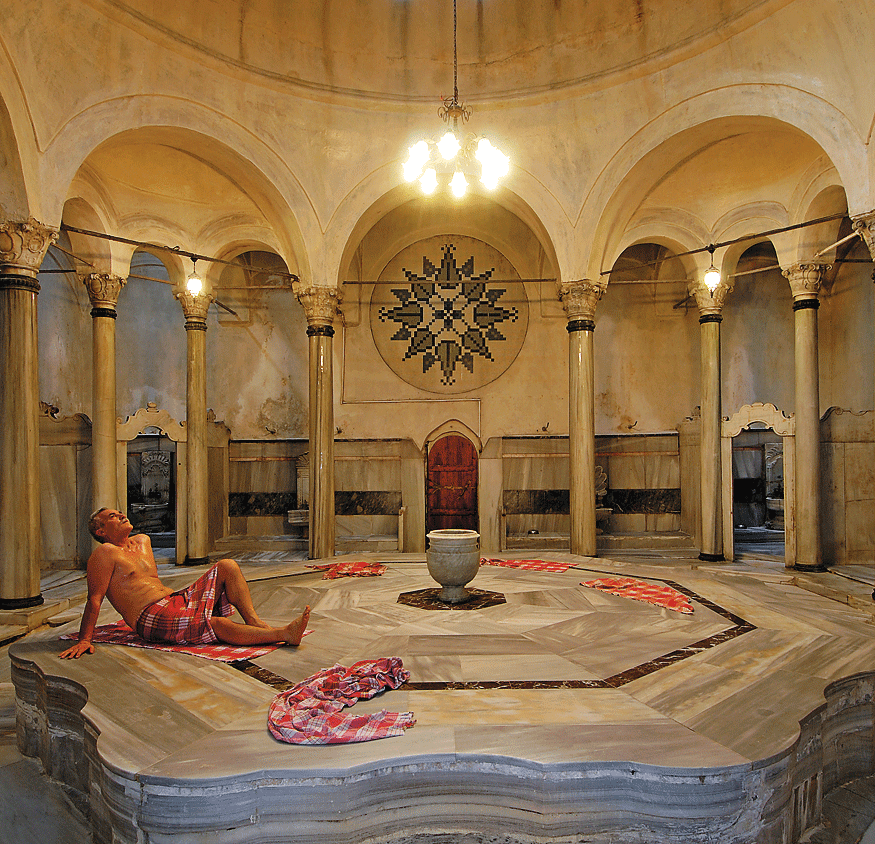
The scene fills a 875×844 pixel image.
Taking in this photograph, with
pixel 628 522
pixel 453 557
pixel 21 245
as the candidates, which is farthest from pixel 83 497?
pixel 628 522

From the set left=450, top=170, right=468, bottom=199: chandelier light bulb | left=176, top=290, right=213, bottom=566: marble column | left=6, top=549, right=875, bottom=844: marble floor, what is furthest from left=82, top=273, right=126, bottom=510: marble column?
left=450, top=170, right=468, bottom=199: chandelier light bulb

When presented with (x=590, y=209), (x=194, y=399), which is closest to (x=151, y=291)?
(x=194, y=399)

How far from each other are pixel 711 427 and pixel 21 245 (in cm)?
974

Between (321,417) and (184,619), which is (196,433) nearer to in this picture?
(321,417)

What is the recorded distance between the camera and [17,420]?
269 inches

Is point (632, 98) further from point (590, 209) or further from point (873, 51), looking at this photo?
point (873, 51)

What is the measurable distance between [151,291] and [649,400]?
10.7 metres

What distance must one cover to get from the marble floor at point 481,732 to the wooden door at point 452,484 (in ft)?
21.6

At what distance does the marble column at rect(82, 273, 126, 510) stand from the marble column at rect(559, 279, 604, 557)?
6913 millimetres

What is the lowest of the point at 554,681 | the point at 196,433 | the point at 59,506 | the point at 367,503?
the point at 554,681

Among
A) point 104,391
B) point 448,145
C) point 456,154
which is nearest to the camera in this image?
point 448,145

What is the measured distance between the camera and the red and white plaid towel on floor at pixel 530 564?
823 cm

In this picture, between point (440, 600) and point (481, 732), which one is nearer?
point (481, 732)

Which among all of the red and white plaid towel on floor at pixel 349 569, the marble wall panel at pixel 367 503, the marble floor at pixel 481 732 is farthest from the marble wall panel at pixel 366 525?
the marble floor at pixel 481 732
